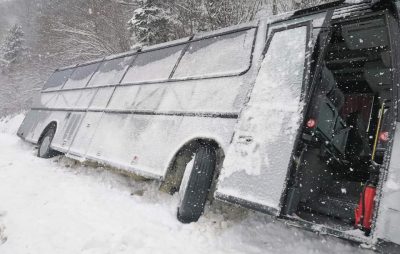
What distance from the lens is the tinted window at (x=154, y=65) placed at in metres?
5.31

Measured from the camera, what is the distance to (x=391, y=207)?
2.32 m

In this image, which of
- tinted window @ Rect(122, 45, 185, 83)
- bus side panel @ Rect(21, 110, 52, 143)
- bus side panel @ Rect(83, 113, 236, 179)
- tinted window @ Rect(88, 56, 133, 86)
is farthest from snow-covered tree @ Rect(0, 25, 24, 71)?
bus side panel @ Rect(83, 113, 236, 179)

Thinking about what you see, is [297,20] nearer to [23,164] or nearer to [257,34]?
[257,34]

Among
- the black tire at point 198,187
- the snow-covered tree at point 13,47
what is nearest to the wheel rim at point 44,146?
the black tire at point 198,187

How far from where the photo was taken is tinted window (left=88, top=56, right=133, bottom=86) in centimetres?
654

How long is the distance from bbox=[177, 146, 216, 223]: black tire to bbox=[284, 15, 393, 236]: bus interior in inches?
40.4

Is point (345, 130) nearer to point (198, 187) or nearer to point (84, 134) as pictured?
point (198, 187)

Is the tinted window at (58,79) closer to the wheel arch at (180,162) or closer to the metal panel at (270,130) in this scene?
the wheel arch at (180,162)

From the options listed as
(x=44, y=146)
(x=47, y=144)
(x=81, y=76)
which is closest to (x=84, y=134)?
(x=47, y=144)

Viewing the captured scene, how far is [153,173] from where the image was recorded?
4.35 meters

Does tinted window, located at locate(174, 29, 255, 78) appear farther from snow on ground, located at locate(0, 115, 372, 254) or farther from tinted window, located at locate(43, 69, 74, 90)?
tinted window, located at locate(43, 69, 74, 90)

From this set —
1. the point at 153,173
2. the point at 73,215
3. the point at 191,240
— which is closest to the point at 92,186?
the point at 73,215

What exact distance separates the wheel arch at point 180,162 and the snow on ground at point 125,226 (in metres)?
0.26

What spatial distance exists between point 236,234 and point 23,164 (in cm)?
540
